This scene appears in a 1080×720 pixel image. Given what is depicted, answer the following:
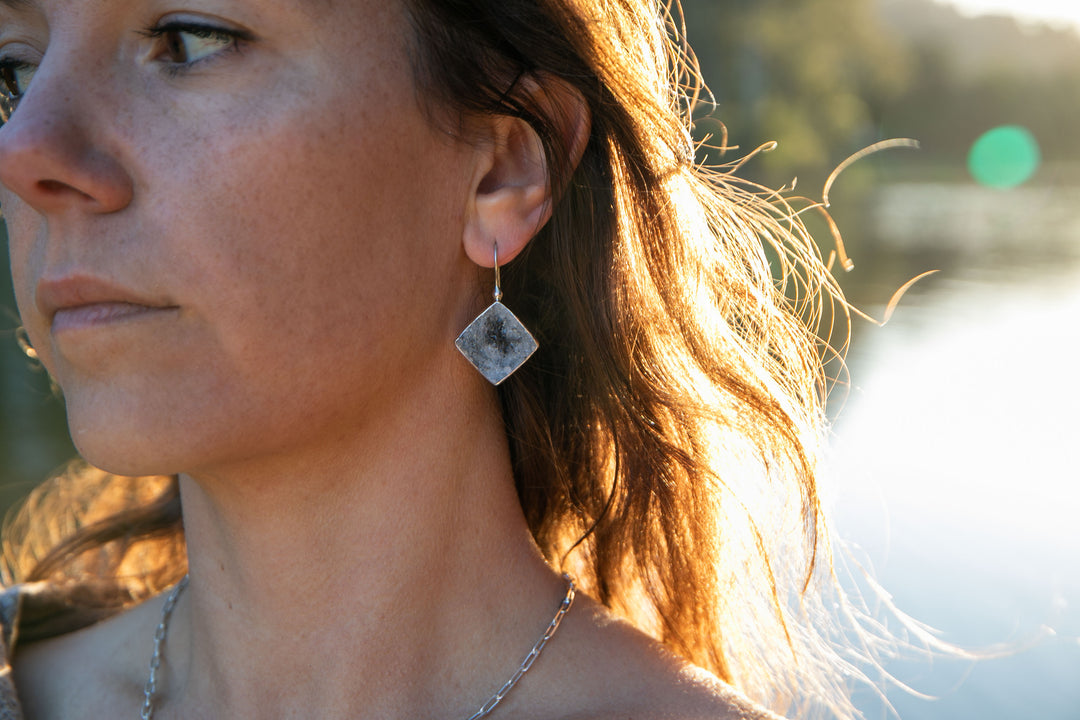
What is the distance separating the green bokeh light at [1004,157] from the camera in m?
9.52

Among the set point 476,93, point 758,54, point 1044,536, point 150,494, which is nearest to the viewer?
point 476,93

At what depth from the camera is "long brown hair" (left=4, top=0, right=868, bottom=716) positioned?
4.67 feet

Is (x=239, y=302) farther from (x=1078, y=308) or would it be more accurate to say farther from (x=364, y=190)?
(x=1078, y=308)

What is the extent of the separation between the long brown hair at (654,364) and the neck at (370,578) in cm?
24

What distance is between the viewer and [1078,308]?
20.2 ft

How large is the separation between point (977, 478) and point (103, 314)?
3674 millimetres

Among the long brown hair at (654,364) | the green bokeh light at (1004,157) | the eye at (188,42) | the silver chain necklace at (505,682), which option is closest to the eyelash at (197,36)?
the eye at (188,42)

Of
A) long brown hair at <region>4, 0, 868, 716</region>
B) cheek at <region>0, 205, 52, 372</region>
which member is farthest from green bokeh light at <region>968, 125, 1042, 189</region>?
cheek at <region>0, 205, 52, 372</region>

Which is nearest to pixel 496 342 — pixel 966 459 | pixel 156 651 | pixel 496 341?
pixel 496 341

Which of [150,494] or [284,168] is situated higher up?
[284,168]

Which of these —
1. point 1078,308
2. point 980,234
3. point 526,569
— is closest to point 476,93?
point 526,569

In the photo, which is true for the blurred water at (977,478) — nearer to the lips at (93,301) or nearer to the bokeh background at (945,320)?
the bokeh background at (945,320)

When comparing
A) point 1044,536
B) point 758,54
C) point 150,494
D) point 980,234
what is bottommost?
point 980,234

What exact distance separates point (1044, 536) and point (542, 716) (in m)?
2.75
